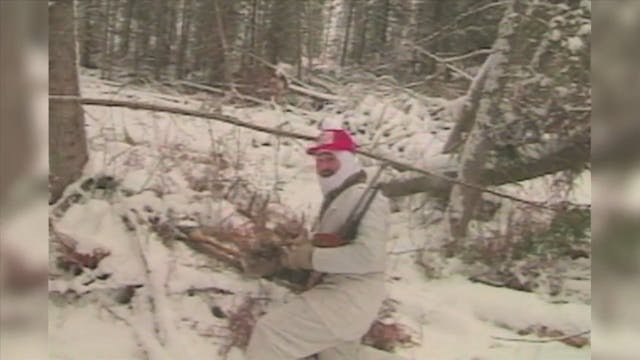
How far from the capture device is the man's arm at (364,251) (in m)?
1.94

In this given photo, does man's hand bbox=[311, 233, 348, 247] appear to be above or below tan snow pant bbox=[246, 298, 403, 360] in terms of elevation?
above

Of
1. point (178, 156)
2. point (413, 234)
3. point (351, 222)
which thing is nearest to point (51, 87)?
point (178, 156)

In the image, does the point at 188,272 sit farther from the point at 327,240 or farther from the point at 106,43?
the point at 106,43

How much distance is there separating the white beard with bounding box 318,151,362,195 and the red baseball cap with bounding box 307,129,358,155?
0.01m

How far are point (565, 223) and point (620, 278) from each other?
28 cm

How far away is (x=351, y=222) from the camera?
6.38 ft

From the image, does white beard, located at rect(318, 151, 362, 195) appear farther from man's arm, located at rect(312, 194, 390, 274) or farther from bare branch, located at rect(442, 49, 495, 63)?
bare branch, located at rect(442, 49, 495, 63)

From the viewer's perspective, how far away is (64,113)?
190 cm

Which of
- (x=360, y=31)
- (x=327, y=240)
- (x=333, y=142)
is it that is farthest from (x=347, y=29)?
(x=327, y=240)

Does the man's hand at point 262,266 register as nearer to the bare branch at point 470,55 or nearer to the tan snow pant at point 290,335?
the tan snow pant at point 290,335

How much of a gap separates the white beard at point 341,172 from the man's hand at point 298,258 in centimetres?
14

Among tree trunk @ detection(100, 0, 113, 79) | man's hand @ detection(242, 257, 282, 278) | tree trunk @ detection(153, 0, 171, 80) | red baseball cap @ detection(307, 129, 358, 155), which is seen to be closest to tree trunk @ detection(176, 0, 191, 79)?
tree trunk @ detection(153, 0, 171, 80)

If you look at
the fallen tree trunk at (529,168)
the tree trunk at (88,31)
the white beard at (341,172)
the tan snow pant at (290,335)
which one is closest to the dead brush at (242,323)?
the tan snow pant at (290,335)

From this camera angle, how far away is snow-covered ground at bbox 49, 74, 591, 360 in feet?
6.32
